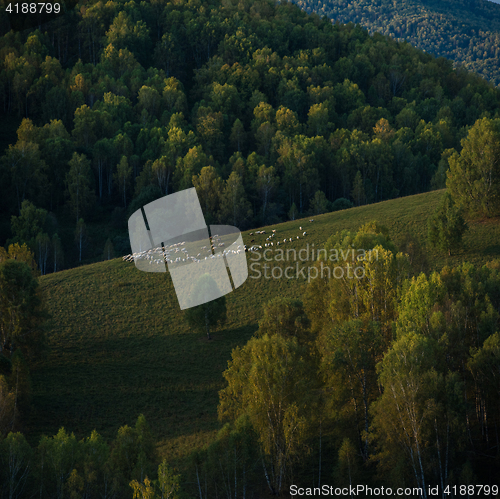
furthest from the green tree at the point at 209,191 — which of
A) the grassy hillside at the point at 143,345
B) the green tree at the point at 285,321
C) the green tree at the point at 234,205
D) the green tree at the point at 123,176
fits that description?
the green tree at the point at 285,321

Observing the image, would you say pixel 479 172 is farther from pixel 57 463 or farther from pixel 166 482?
pixel 57 463

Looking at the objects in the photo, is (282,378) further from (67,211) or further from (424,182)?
(424,182)

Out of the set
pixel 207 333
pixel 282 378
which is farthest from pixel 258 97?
pixel 282 378

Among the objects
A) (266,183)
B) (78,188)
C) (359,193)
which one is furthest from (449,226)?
(78,188)

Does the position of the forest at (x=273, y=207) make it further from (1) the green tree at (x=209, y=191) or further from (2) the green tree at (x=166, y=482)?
(1) the green tree at (x=209, y=191)

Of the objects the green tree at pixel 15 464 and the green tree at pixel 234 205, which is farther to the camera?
the green tree at pixel 234 205

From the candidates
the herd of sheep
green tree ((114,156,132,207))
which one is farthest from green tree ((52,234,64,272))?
green tree ((114,156,132,207))
